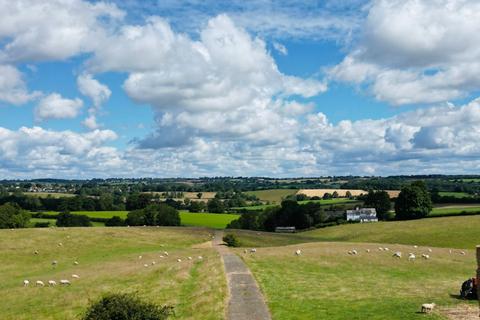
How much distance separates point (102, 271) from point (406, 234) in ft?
199

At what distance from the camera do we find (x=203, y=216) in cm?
15525

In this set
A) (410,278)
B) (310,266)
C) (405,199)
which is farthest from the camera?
(405,199)

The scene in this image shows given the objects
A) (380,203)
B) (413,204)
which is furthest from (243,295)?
(380,203)

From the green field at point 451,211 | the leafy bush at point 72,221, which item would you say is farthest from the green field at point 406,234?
the leafy bush at point 72,221

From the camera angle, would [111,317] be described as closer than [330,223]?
Yes

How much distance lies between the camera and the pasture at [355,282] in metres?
30.4

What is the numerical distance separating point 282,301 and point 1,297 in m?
26.6

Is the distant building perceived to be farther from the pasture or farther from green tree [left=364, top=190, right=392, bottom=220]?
the pasture

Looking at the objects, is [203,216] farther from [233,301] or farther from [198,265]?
[233,301]

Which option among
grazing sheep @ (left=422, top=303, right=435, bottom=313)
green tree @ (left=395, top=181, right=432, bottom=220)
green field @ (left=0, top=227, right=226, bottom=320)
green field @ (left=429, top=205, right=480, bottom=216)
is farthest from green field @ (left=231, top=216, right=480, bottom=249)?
→ grazing sheep @ (left=422, top=303, right=435, bottom=313)

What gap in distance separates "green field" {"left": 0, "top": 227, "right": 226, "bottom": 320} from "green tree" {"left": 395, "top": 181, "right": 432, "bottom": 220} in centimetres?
5719

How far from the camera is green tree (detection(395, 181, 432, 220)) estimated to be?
12331cm

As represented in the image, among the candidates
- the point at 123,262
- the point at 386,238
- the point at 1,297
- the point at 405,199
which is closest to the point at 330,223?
the point at 405,199

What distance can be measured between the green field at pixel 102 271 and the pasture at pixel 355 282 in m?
4.53
